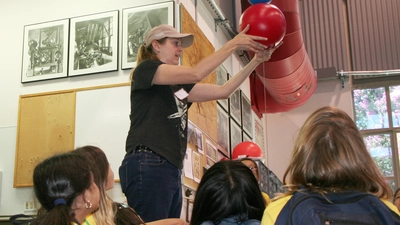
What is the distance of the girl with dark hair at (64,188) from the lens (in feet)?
5.11

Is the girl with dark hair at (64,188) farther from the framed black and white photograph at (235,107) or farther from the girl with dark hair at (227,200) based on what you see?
the framed black and white photograph at (235,107)

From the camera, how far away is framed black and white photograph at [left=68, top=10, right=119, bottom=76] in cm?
472

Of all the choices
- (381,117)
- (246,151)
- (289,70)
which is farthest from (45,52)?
(381,117)

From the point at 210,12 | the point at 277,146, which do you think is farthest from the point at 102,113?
the point at 277,146

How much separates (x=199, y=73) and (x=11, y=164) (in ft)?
10.0

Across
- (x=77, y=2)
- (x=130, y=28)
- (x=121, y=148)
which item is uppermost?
(x=77, y=2)

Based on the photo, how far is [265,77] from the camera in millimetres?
6070

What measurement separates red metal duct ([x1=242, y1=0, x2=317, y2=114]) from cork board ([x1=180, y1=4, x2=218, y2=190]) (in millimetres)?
810

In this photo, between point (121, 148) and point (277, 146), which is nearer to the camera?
point (121, 148)

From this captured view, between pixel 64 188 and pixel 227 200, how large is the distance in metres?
0.54

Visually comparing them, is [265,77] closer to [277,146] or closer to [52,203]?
[277,146]

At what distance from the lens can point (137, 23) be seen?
4676 mm

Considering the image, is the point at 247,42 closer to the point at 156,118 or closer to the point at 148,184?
the point at 156,118

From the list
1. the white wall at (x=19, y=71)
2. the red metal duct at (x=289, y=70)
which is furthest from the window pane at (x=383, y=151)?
the white wall at (x=19, y=71)
